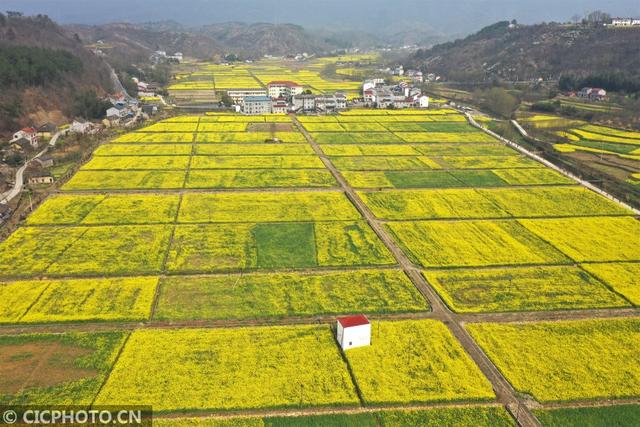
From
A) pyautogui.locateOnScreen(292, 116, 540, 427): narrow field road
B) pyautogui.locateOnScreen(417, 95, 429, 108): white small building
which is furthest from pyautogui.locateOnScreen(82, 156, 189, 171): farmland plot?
pyautogui.locateOnScreen(417, 95, 429, 108): white small building

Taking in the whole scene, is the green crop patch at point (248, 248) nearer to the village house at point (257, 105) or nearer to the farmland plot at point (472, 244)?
the farmland plot at point (472, 244)

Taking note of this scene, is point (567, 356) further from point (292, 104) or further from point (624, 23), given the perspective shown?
point (624, 23)

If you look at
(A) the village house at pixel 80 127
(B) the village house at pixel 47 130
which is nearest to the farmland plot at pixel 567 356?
(A) the village house at pixel 80 127

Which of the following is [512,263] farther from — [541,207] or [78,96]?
[78,96]

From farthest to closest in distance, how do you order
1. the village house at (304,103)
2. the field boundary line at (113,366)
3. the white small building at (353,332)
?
the village house at (304,103) → the white small building at (353,332) → the field boundary line at (113,366)

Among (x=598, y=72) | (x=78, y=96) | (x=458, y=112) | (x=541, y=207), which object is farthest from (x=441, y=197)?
(x=598, y=72)
